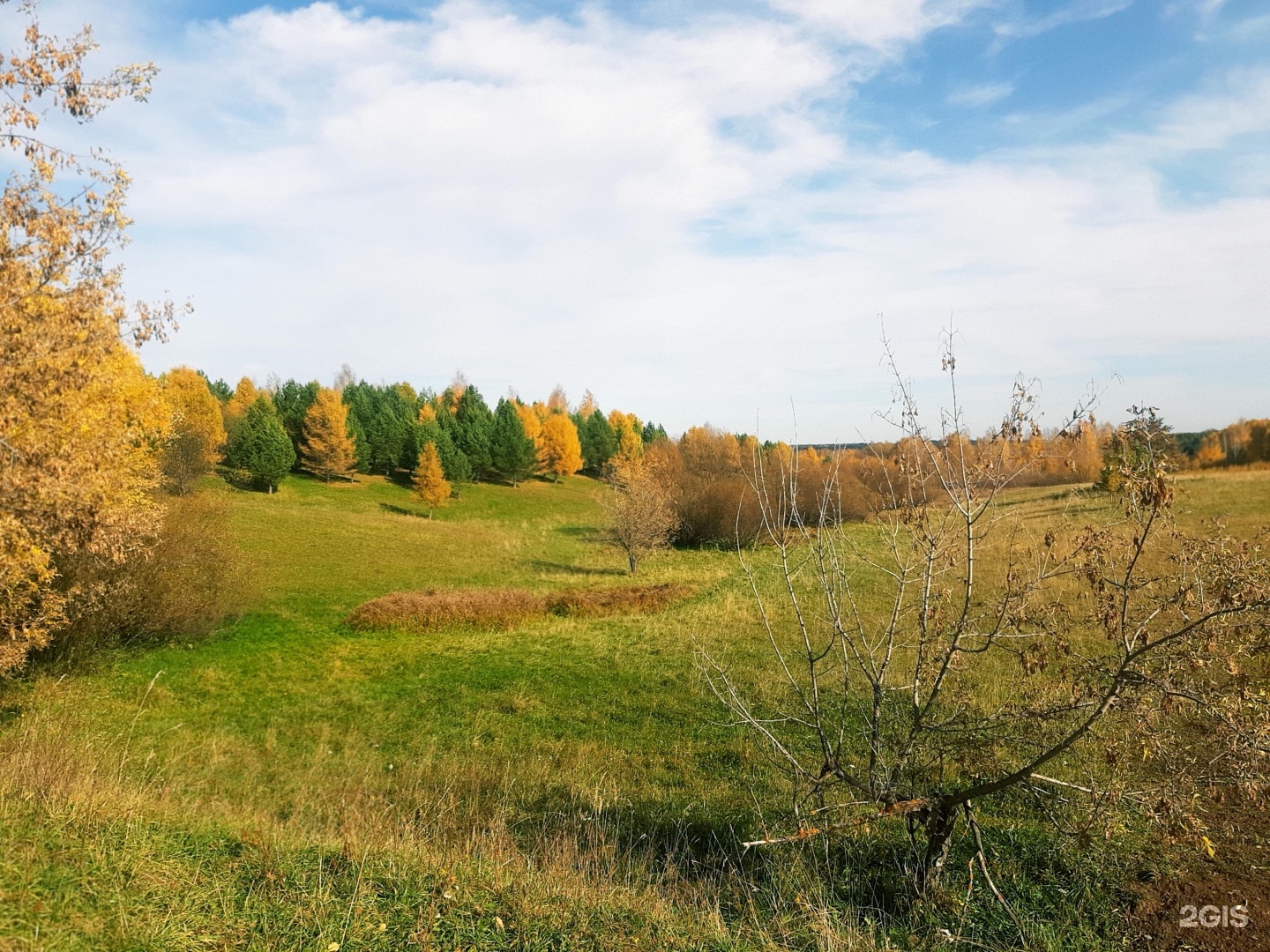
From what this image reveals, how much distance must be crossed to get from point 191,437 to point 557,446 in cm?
4050

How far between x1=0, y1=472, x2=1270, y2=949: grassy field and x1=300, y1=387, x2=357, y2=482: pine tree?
36401 millimetres

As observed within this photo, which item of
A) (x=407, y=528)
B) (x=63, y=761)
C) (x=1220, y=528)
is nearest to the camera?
(x=1220, y=528)

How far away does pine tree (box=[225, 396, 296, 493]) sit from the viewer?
163 feet

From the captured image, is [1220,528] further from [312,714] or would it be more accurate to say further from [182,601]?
[182,601]

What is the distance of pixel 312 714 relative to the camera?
13703mm

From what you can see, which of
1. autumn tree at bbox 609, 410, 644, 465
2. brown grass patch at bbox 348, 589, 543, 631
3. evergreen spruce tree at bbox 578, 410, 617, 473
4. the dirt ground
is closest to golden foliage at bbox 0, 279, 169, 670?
brown grass patch at bbox 348, 589, 543, 631

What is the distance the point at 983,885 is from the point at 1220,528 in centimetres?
328

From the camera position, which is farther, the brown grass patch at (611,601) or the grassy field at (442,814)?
the brown grass patch at (611,601)

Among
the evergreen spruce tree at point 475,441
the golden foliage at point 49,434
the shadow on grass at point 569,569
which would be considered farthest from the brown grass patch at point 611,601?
the evergreen spruce tree at point 475,441

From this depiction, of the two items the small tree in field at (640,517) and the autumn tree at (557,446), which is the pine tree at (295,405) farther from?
the small tree in field at (640,517)

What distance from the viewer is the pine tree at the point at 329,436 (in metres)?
55.8

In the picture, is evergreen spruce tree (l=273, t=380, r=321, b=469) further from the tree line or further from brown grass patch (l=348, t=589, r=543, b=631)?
brown grass patch (l=348, t=589, r=543, b=631)

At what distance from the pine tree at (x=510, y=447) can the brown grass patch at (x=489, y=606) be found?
42427 mm

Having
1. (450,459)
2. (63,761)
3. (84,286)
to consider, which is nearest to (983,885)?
(63,761)
